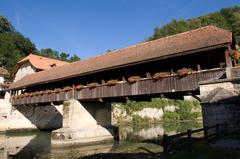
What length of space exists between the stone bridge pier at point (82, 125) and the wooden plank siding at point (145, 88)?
90cm

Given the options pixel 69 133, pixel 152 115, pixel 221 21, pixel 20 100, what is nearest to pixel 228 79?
pixel 69 133

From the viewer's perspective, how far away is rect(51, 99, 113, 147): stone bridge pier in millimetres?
16953

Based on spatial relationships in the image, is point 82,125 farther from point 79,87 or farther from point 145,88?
point 145,88

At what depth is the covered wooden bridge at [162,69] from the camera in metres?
11.9

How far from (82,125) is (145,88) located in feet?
18.6

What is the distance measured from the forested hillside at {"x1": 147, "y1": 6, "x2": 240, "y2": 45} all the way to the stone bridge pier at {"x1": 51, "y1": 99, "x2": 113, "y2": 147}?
38500 mm

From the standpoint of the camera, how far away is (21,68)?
42312mm

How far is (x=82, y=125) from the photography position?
17734mm

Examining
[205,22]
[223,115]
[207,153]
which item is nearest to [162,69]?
[223,115]

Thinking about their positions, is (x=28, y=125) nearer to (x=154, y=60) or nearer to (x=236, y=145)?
(x=154, y=60)

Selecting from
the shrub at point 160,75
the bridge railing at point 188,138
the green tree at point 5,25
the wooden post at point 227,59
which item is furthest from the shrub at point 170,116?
the green tree at point 5,25

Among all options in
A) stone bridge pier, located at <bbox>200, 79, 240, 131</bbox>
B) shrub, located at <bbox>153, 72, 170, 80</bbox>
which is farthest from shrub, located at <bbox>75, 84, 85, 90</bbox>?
stone bridge pier, located at <bbox>200, 79, 240, 131</bbox>

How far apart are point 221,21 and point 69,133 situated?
45.1 m

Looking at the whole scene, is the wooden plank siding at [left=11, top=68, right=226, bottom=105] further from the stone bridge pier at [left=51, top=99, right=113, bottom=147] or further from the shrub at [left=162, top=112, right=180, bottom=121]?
the shrub at [left=162, top=112, right=180, bottom=121]
